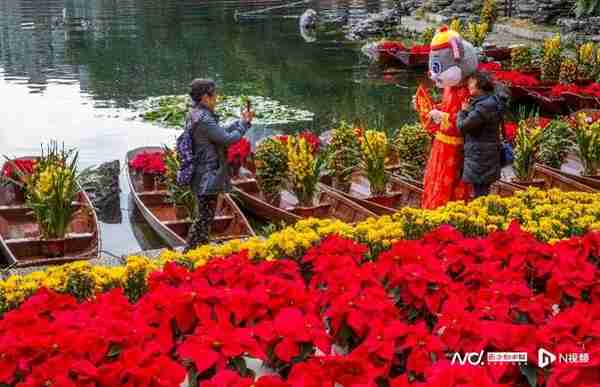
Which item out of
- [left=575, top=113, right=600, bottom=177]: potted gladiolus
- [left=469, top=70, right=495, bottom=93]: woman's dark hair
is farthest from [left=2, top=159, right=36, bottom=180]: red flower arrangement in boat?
[left=575, top=113, right=600, bottom=177]: potted gladiolus

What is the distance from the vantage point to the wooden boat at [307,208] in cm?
982

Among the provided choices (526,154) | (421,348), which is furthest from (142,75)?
(421,348)

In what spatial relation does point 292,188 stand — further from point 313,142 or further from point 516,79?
point 516,79

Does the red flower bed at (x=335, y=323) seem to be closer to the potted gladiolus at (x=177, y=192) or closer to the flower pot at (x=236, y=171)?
the potted gladiolus at (x=177, y=192)

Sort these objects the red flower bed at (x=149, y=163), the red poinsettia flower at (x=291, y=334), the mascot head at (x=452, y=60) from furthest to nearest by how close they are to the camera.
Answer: the red flower bed at (x=149, y=163) → the mascot head at (x=452, y=60) → the red poinsettia flower at (x=291, y=334)

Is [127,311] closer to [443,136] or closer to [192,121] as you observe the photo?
[192,121]

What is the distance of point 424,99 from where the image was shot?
8875mm

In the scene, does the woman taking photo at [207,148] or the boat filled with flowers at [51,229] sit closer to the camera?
the woman taking photo at [207,148]

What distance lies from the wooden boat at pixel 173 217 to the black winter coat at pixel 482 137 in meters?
2.50

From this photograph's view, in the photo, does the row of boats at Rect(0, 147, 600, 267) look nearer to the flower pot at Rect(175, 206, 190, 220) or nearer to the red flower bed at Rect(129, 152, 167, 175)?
the flower pot at Rect(175, 206, 190, 220)

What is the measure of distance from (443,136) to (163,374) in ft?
18.3

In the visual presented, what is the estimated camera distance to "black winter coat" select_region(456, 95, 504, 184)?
8047mm

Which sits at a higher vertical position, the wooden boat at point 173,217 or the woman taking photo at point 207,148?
the woman taking photo at point 207,148

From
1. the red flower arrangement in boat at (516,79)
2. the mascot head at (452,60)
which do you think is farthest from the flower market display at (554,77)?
the mascot head at (452,60)
